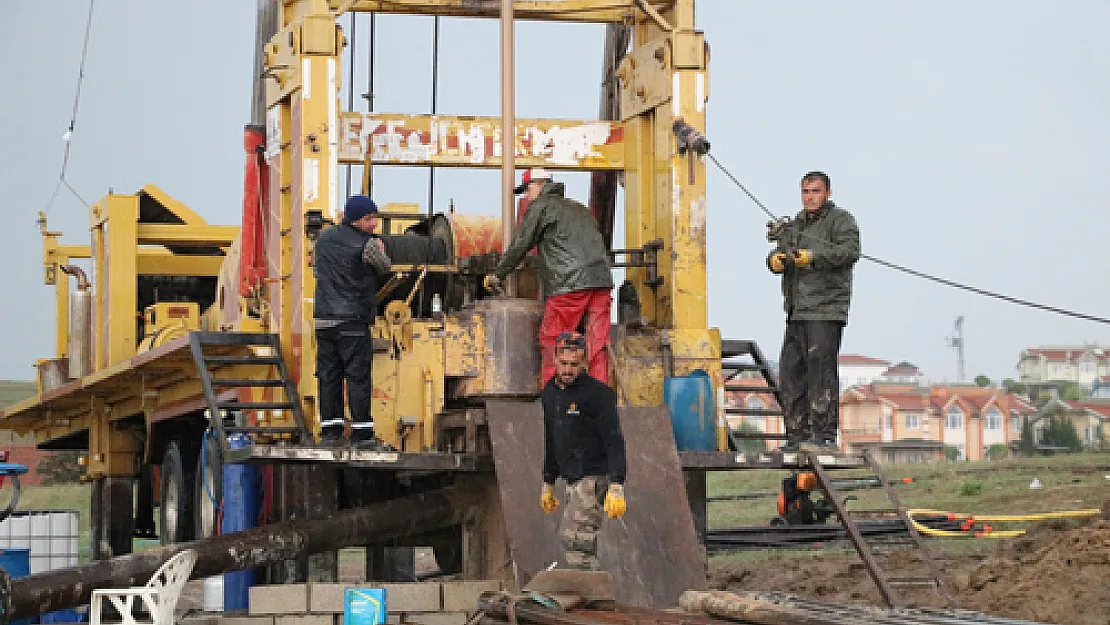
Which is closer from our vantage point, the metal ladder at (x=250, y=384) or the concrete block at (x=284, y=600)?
the concrete block at (x=284, y=600)

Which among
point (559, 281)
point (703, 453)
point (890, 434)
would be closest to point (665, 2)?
point (559, 281)

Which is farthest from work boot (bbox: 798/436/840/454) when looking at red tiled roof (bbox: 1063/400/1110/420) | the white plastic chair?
red tiled roof (bbox: 1063/400/1110/420)

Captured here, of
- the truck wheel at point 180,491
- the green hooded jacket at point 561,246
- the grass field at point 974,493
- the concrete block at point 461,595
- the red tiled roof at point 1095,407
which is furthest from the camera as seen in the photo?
the red tiled roof at point 1095,407

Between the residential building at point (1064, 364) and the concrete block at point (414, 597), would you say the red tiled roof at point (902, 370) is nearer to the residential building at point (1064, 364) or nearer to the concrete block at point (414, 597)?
the residential building at point (1064, 364)

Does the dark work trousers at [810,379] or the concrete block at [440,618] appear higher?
the dark work trousers at [810,379]

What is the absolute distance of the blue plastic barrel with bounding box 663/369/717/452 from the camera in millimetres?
12195

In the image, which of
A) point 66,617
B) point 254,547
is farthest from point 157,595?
point 66,617

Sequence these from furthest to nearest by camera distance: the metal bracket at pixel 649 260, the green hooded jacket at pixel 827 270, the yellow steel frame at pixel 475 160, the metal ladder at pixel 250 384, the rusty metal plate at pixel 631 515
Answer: the metal bracket at pixel 649 260
the yellow steel frame at pixel 475 160
the green hooded jacket at pixel 827 270
the metal ladder at pixel 250 384
the rusty metal plate at pixel 631 515

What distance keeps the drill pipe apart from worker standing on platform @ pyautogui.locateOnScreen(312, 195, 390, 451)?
2.31 feet

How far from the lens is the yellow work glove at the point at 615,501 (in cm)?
955

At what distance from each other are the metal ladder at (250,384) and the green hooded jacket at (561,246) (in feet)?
5.26

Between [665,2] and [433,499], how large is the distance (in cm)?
392

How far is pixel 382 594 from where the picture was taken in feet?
35.1

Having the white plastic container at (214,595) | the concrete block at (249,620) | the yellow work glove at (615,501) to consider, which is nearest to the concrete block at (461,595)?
the concrete block at (249,620)
